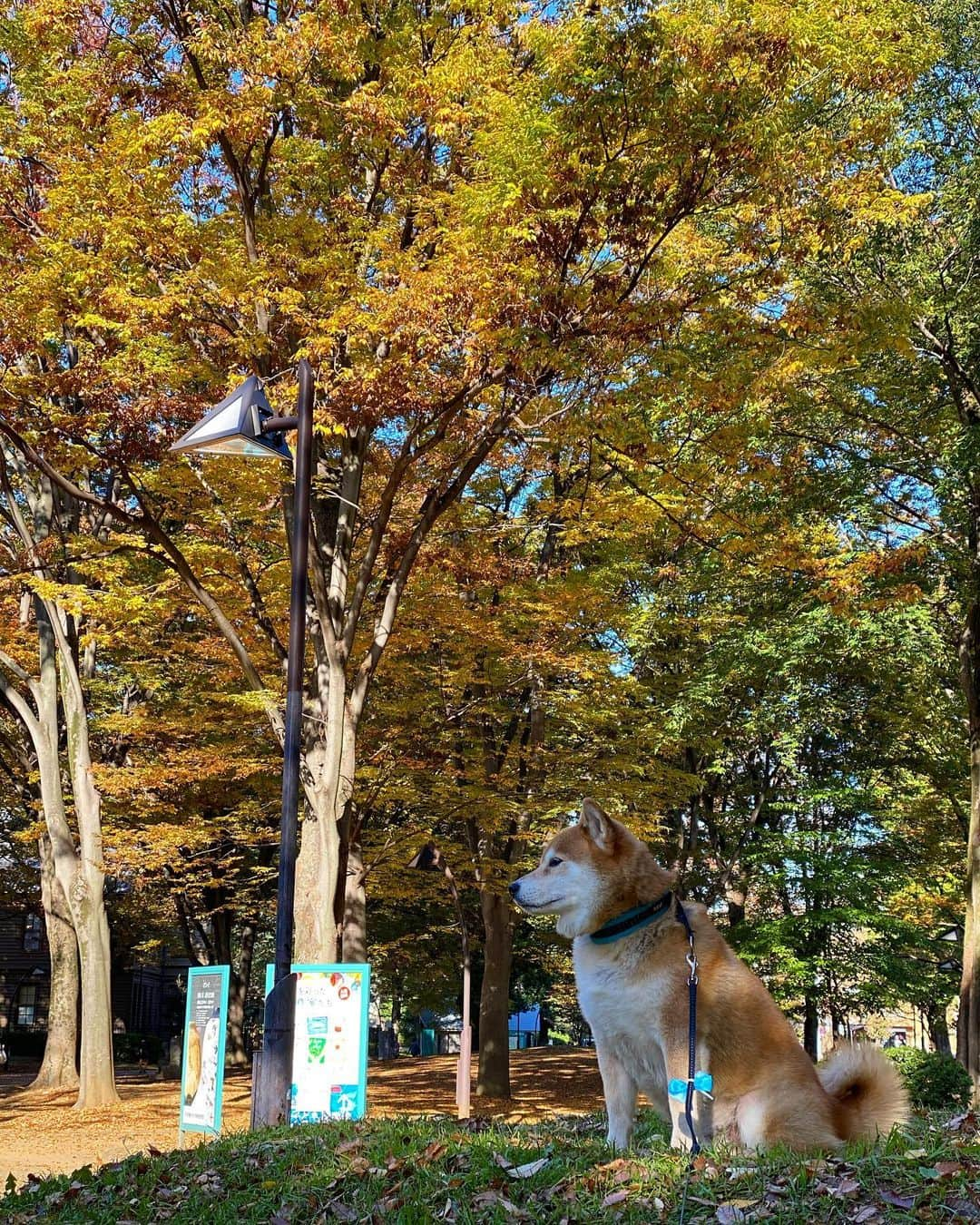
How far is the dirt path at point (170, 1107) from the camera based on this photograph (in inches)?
600

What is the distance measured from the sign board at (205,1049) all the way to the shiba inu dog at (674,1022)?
7.40 metres

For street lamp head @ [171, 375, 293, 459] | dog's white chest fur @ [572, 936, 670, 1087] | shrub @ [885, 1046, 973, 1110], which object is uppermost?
street lamp head @ [171, 375, 293, 459]

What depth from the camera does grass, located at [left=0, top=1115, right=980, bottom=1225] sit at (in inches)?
162

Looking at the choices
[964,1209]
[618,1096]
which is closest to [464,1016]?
[618,1096]

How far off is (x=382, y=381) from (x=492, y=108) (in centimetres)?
305

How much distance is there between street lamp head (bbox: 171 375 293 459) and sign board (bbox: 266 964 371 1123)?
14.9ft

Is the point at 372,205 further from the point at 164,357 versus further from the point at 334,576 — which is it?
the point at 334,576

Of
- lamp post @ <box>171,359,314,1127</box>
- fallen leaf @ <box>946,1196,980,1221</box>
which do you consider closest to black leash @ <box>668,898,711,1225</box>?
fallen leaf @ <box>946,1196,980,1221</box>

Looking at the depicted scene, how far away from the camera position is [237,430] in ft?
32.7

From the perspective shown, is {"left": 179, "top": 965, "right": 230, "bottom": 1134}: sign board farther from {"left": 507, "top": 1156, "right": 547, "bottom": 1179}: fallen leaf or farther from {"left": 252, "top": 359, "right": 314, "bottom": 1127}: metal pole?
{"left": 507, "top": 1156, "right": 547, "bottom": 1179}: fallen leaf

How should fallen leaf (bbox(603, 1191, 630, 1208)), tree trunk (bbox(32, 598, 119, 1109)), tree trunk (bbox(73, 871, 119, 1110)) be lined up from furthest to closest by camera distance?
tree trunk (bbox(32, 598, 119, 1109)) → tree trunk (bbox(73, 871, 119, 1110)) → fallen leaf (bbox(603, 1191, 630, 1208))

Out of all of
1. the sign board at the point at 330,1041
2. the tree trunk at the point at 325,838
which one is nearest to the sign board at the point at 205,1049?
the sign board at the point at 330,1041

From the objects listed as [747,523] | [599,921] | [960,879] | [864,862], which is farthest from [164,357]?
[960,879]

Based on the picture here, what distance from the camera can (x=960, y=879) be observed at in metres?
30.3
